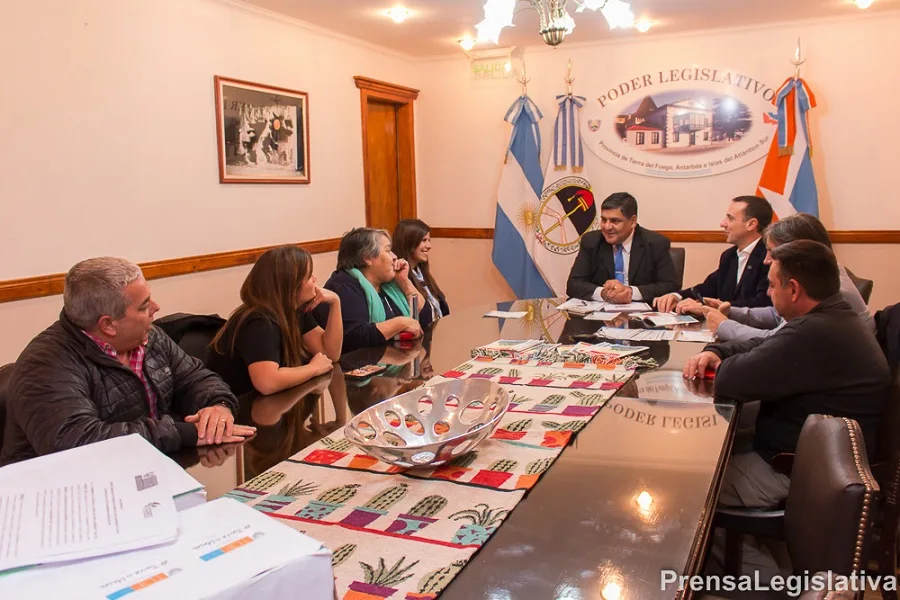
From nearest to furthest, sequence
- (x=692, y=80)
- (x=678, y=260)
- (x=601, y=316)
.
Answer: (x=601, y=316) → (x=678, y=260) → (x=692, y=80)

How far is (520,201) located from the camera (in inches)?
231

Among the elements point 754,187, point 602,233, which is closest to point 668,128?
point 754,187

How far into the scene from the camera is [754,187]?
522 cm

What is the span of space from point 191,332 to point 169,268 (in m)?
1.66

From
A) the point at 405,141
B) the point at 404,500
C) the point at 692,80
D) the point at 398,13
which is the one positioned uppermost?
the point at 398,13

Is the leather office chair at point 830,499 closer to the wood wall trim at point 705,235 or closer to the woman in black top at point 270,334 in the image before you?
the woman in black top at point 270,334

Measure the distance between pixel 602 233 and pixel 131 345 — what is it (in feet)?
9.04

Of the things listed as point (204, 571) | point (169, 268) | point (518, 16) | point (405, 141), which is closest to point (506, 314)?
point (169, 268)

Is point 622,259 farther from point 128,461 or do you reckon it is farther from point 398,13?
point 128,461

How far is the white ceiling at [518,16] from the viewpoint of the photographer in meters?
4.40

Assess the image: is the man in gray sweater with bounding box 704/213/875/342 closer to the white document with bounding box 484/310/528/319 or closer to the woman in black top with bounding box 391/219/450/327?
the white document with bounding box 484/310/528/319

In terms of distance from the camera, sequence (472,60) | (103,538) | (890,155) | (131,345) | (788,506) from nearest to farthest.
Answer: (103,538)
(788,506)
(131,345)
(890,155)
(472,60)

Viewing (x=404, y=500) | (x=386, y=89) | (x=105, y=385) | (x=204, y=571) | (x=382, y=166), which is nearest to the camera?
(x=204, y=571)

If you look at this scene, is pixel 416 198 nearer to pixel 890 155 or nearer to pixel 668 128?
pixel 668 128
